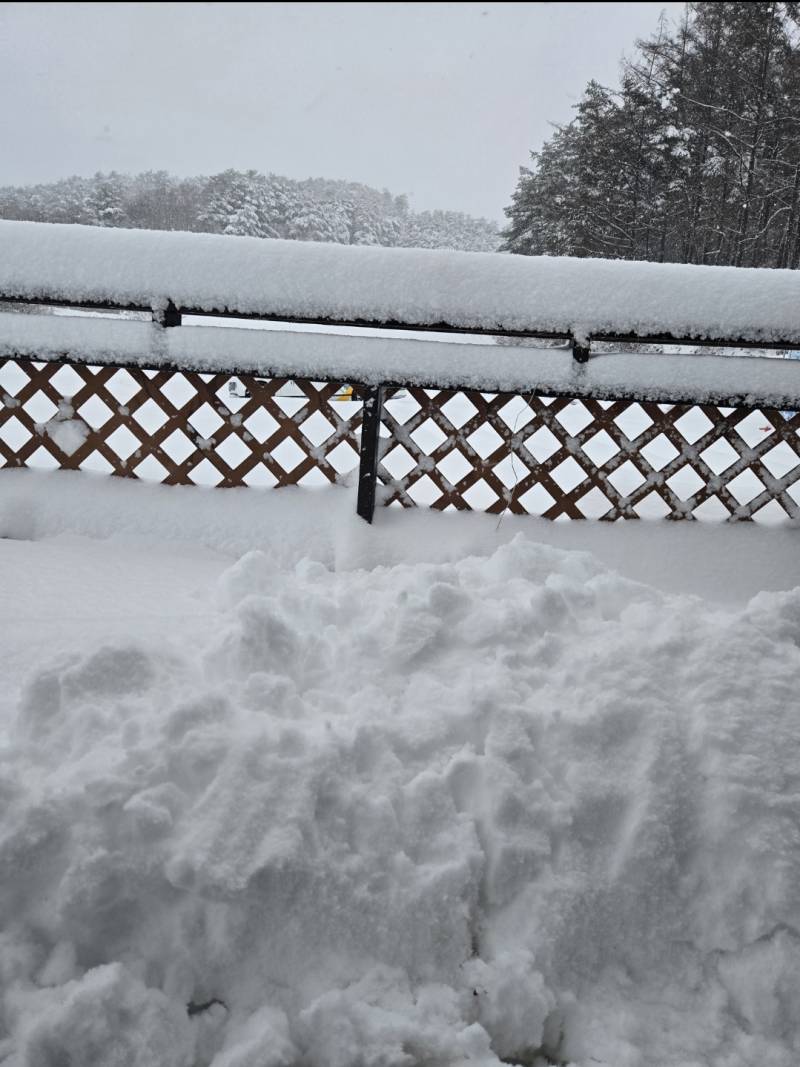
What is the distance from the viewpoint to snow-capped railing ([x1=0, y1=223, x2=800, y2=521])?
246 centimetres

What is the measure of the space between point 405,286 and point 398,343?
22cm

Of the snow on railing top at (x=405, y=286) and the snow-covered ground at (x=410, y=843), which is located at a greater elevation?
the snow on railing top at (x=405, y=286)

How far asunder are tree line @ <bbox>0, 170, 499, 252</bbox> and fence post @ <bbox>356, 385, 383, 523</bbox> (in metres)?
2.29

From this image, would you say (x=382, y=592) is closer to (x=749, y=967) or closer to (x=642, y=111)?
(x=749, y=967)

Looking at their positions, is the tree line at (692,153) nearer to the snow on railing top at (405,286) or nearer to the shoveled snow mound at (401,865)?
the snow on railing top at (405,286)

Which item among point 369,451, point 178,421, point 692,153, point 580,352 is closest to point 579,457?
point 580,352

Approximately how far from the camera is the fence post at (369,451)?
2.57m

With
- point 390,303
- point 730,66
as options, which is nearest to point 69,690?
point 390,303

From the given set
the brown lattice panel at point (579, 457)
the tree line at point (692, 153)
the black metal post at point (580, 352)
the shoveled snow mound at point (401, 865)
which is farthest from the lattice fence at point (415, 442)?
the tree line at point (692, 153)

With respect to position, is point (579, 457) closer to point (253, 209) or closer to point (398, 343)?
point (398, 343)

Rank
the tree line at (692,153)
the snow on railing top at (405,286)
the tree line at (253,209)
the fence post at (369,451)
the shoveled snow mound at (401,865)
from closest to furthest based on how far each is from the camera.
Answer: the shoveled snow mound at (401,865), the snow on railing top at (405,286), the fence post at (369,451), the tree line at (253,209), the tree line at (692,153)

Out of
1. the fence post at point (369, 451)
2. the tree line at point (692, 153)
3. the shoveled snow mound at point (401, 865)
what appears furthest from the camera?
the tree line at point (692, 153)

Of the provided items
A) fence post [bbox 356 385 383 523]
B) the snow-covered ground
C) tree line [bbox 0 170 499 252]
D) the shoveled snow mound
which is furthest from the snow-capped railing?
tree line [bbox 0 170 499 252]

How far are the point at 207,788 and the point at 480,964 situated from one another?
55cm
